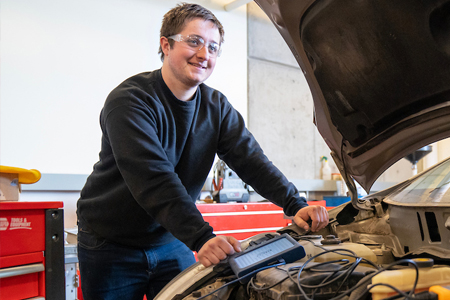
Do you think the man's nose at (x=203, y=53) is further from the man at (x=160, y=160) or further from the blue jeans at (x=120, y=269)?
the blue jeans at (x=120, y=269)

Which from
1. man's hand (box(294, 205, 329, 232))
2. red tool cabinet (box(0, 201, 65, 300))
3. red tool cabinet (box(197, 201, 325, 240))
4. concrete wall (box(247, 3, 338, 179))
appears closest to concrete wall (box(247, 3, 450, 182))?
concrete wall (box(247, 3, 338, 179))

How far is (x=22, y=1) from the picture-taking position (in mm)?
3143

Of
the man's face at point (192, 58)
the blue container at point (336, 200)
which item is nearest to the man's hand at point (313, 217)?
the man's face at point (192, 58)

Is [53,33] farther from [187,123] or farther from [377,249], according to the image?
[377,249]

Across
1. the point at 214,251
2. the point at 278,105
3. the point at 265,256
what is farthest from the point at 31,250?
the point at 278,105

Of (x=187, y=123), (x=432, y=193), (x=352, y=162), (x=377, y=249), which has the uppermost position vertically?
(x=187, y=123)

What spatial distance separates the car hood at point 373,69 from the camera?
38.5 inches

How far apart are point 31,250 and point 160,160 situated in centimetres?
50

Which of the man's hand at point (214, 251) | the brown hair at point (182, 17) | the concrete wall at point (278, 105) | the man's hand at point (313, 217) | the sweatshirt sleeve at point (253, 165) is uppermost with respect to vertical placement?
the concrete wall at point (278, 105)

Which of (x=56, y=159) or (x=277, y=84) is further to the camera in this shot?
(x=277, y=84)

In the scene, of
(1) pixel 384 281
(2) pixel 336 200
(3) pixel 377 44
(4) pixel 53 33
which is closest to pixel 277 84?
(2) pixel 336 200

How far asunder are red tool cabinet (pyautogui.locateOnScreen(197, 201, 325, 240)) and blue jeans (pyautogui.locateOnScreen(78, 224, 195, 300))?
1.48 m

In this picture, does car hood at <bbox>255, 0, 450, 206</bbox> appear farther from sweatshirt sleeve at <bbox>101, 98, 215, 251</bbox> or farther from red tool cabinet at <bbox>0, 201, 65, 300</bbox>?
red tool cabinet at <bbox>0, 201, 65, 300</bbox>

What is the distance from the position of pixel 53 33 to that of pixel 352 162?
2890 mm
